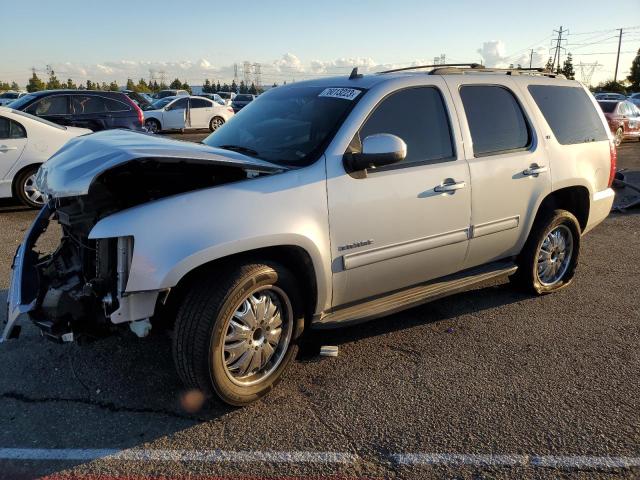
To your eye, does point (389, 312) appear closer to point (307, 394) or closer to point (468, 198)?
point (307, 394)

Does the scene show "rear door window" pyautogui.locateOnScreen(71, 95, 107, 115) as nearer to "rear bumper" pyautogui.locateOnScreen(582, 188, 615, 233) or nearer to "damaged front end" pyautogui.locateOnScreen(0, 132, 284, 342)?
"damaged front end" pyautogui.locateOnScreen(0, 132, 284, 342)

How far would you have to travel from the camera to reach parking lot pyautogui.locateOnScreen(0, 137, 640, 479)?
2.76m

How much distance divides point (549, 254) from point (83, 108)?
10615 mm

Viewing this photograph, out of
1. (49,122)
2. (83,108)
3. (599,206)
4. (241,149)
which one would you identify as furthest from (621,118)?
(241,149)

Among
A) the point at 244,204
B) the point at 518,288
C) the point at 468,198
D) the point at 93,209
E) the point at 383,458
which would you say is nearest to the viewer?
the point at 383,458

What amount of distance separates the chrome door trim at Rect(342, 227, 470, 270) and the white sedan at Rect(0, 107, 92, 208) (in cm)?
618

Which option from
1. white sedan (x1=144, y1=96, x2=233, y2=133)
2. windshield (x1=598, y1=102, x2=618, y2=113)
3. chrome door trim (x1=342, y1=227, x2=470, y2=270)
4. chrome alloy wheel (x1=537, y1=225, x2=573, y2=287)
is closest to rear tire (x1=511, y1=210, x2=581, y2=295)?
chrome alloy wheel (x1=537, y1=225, x2=573, y2=287)

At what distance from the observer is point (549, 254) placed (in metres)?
5.00

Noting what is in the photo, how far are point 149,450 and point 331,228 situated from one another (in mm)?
1577

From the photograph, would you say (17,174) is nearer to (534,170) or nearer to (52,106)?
(52,106)

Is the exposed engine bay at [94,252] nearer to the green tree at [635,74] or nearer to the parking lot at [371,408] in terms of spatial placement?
the parking lot at [371,408]

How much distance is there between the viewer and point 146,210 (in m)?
2.81

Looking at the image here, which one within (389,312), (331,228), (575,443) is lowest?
(575,443)

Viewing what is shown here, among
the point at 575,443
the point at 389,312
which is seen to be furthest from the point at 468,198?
the point at 575,443
